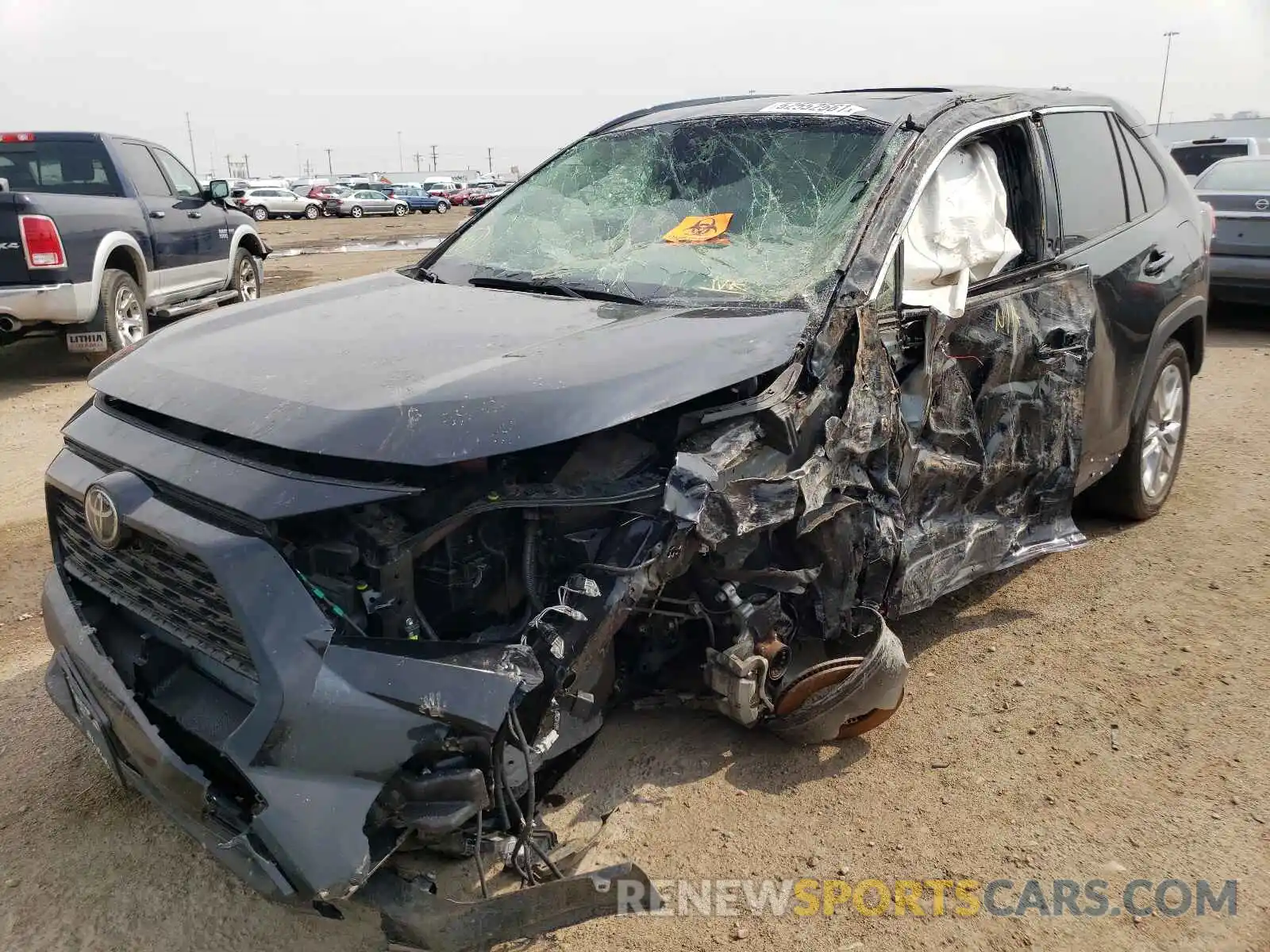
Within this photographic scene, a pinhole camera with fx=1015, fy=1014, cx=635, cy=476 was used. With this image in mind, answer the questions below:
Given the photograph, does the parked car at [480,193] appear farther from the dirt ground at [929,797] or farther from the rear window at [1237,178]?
the dirt ground at [929,797]

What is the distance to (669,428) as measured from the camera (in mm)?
2543

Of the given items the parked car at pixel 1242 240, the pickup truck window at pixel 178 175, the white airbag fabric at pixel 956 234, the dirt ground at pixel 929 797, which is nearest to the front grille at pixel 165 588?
the dirt ground at pixel 929 797

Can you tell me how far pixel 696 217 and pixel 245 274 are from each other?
30.1 feet

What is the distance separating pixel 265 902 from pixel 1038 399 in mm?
2869

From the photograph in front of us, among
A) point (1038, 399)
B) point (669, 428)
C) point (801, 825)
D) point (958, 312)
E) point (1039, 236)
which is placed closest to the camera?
point (669, 428)

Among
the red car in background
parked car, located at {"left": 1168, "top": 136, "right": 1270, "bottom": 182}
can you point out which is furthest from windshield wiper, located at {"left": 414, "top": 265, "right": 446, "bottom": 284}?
the red car in background

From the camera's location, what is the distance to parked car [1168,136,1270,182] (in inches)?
537

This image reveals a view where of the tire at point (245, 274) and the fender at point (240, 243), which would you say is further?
the tire at point (245, 274)

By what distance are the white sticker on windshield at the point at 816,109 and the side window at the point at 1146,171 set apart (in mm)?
1666

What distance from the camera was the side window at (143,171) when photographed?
9172 mm

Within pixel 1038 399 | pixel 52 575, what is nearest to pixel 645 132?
pixel 1038 399

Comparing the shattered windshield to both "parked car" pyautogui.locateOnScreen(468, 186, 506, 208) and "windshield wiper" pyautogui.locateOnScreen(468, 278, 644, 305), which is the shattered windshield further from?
"parked car" pyautogui.locateOnScreen(468, 186, 506, 208)

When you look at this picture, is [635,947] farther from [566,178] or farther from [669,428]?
[566,178]

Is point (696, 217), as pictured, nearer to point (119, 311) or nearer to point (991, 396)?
point (991, 396)
